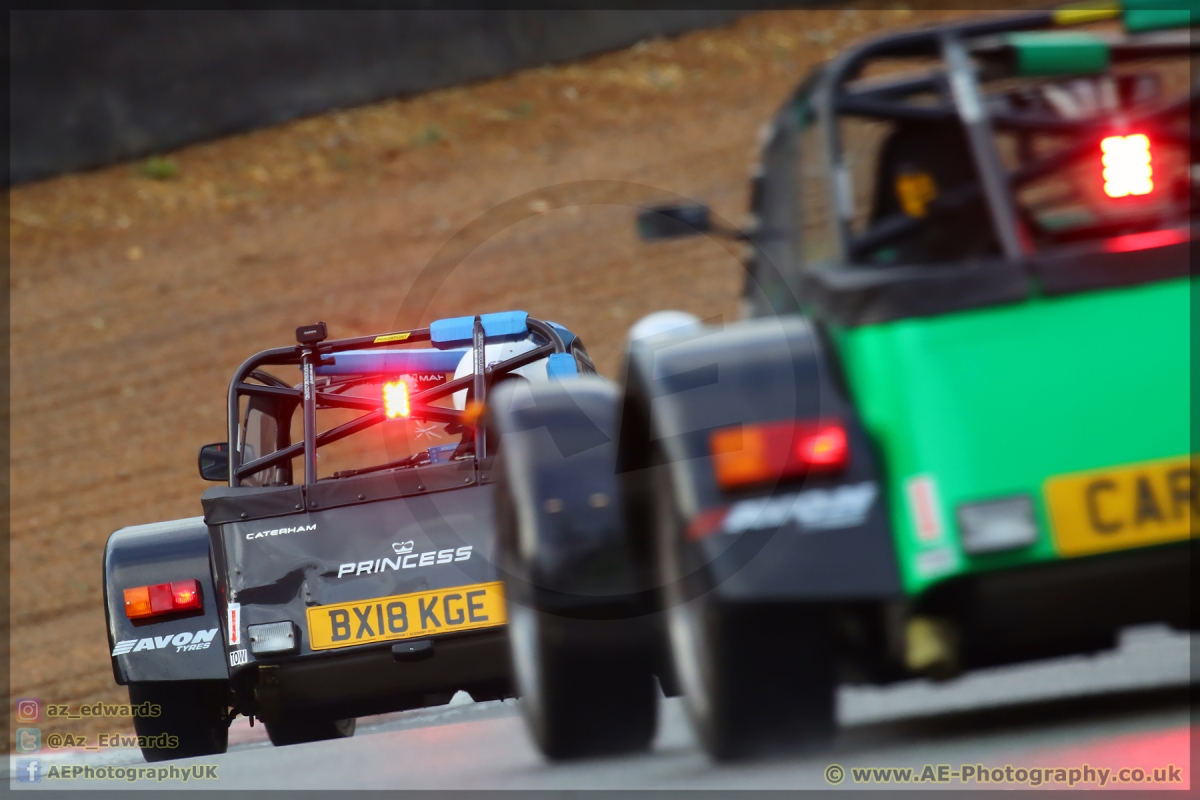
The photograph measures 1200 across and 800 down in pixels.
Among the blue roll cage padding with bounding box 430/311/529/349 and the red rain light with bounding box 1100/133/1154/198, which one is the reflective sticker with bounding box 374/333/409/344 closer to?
the blue roll cage padding with bounding box 430/311/529/349

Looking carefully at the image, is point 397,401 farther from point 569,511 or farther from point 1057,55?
point 1057,55

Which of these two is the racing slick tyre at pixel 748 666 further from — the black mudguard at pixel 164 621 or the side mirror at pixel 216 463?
the side mirror at pixel 216 463

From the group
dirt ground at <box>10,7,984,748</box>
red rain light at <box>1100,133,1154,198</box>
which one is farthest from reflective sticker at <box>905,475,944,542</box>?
dirt ground at <box>10,7,984,748</box>

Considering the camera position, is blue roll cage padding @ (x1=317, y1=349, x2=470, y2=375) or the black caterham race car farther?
blue roll cage padding @ (x1=317, y1=349, x2=470, y2=375)

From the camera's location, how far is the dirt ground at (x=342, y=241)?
643 inches

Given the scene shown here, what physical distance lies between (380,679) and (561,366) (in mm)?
1544

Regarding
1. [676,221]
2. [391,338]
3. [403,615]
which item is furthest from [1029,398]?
[391,338]

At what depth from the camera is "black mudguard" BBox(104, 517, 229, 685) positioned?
6855mm

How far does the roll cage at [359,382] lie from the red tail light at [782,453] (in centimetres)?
312

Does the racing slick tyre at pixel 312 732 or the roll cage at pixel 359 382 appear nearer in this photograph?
the roll cage at pixel 359 382

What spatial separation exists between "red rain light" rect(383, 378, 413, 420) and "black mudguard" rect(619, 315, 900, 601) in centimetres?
326

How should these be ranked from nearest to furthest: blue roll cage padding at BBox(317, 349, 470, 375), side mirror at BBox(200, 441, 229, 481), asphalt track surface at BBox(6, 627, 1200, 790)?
asphalt track surface at BBox(6, 627, 1200, 790) < side mirror at BBox(200, 441, 229, 481) < blue roll cage padding at BBox(317, 349, 470, 375)

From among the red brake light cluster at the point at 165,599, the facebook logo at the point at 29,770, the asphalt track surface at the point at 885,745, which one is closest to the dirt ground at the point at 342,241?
the facebook logo at the point at 29,770

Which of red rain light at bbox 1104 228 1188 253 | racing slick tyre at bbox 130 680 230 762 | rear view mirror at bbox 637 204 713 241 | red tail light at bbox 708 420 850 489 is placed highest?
rear view mirror at bbox 637 204 713 241
